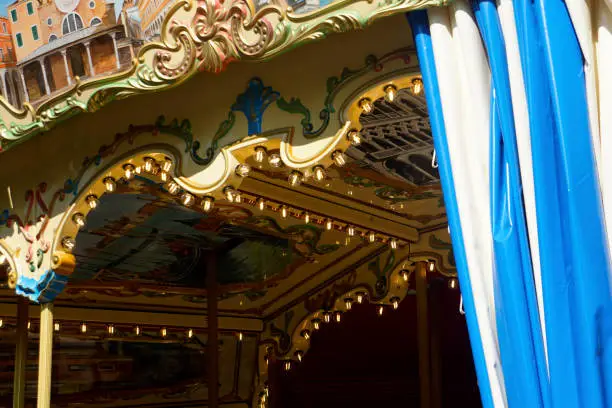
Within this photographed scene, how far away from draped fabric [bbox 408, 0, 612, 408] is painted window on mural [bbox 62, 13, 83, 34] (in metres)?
1.87

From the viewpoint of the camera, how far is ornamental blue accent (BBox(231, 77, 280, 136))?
437 cm

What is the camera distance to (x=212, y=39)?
4.16 meters

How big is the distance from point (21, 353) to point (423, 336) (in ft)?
12.1

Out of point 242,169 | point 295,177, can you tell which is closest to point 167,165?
point 242,169

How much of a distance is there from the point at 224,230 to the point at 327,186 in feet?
3.99

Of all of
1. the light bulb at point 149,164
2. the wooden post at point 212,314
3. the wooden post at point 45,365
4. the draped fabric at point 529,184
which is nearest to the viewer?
the draped fabric at point 529,184

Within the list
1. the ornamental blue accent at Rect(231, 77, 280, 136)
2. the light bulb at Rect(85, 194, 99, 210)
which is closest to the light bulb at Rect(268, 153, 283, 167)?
the ornamental blue accent at Rect(231, 77, 280, 136)

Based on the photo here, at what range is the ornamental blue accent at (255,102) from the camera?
4367 millimetres

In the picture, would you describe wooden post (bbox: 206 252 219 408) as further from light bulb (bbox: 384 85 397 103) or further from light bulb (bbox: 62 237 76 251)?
light bulb (bbox: 384 85 397 103)

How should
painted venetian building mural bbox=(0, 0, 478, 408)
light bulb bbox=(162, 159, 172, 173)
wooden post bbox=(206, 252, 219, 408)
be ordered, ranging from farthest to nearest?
wooden post bbox=(206, 252, 219, 408) → light bulb bbox=(162, 159, 172, 173) → painted venetian building mural bbox=(0, 0, 478, 408)

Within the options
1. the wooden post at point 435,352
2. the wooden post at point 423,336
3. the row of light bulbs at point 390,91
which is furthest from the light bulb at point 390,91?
the wooden post at point 435,352

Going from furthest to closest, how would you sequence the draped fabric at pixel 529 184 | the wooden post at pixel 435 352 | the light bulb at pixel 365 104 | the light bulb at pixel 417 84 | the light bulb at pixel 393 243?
1. the wooden post at pixel 435 352
2. the light bulb at pixel 393 243
3. the light bulb at pixel 365 104
4. the light bulb at pixel 417 84
5. the draped fabric at pixel 529 184

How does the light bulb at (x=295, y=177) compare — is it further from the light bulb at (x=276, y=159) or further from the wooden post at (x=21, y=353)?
the wooden post at (x=21, y=353)

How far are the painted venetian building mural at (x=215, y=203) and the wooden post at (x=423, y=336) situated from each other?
0.02m
